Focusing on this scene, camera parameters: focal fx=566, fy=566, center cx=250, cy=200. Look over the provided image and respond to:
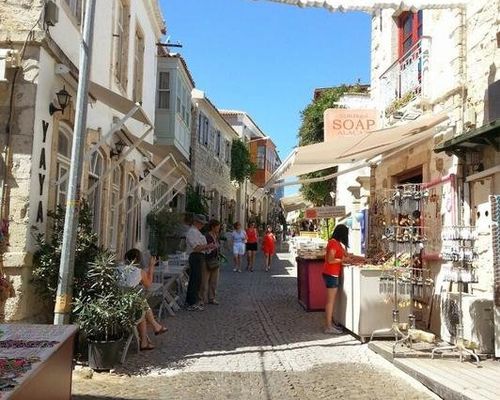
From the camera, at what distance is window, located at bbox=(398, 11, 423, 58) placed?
9711 mm

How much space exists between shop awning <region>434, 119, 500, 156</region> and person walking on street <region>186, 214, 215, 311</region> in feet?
13.6

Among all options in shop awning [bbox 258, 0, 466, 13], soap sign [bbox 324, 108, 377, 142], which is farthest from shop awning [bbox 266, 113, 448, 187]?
soap sign [bbox 324, 108, 377, 142]

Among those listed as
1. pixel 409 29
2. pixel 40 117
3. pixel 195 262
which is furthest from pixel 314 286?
pixel 40 117

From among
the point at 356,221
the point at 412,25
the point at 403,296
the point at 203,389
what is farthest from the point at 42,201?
the point at 356,221

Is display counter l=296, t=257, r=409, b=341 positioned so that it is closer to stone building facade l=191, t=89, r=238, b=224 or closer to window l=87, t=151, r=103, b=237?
window l=87, t=151, r=103, b=237

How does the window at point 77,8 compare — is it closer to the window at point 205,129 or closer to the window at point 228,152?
the window at point 205,129

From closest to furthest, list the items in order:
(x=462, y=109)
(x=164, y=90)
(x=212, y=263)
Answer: (x=462, y=109) → (x=212, y=263) → (x=164, y=90)

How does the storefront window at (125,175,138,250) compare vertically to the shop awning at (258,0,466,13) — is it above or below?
below

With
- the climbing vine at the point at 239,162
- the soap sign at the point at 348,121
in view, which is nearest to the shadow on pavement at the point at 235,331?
the soap sign at the point at 348,121

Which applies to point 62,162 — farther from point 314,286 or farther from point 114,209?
point 314,286

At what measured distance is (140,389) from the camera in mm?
5172

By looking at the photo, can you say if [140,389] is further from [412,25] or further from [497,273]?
[412,25]

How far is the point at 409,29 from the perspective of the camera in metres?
10.2

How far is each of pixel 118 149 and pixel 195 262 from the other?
2.57 meters
